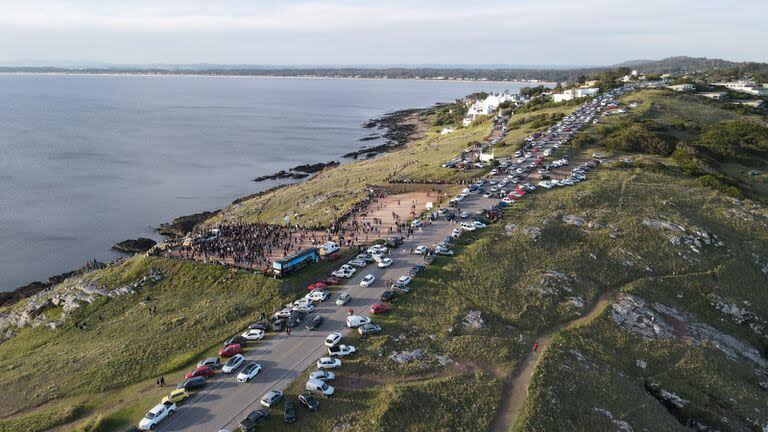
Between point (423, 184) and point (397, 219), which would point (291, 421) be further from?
point (423, 184)

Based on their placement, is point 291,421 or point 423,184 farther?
point 423,184

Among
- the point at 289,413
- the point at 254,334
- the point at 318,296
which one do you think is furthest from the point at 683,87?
the point at 289,413

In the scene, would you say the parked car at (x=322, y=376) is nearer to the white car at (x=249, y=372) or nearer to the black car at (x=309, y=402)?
the black car at (x=309, y=402)

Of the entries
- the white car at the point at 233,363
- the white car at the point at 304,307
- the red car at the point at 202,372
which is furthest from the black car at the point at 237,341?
the white car at the point at 304,307

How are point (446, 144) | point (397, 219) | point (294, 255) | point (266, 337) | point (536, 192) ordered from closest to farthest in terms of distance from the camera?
point (266, 337) → point (294, 255) → point (397, 219) → point (536, 192) → point (446, 144)

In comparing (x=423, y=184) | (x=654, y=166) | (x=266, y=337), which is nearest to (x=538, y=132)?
(x=654, y=166)

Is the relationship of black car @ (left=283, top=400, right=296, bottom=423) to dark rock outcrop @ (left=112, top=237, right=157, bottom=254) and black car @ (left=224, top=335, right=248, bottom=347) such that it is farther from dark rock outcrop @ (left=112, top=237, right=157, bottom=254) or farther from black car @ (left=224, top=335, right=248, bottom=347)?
dark rock outcrop @ (left=112, top=237, right=157, bottom=254)

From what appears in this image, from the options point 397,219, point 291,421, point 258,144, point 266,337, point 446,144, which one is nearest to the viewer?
point 291,421
